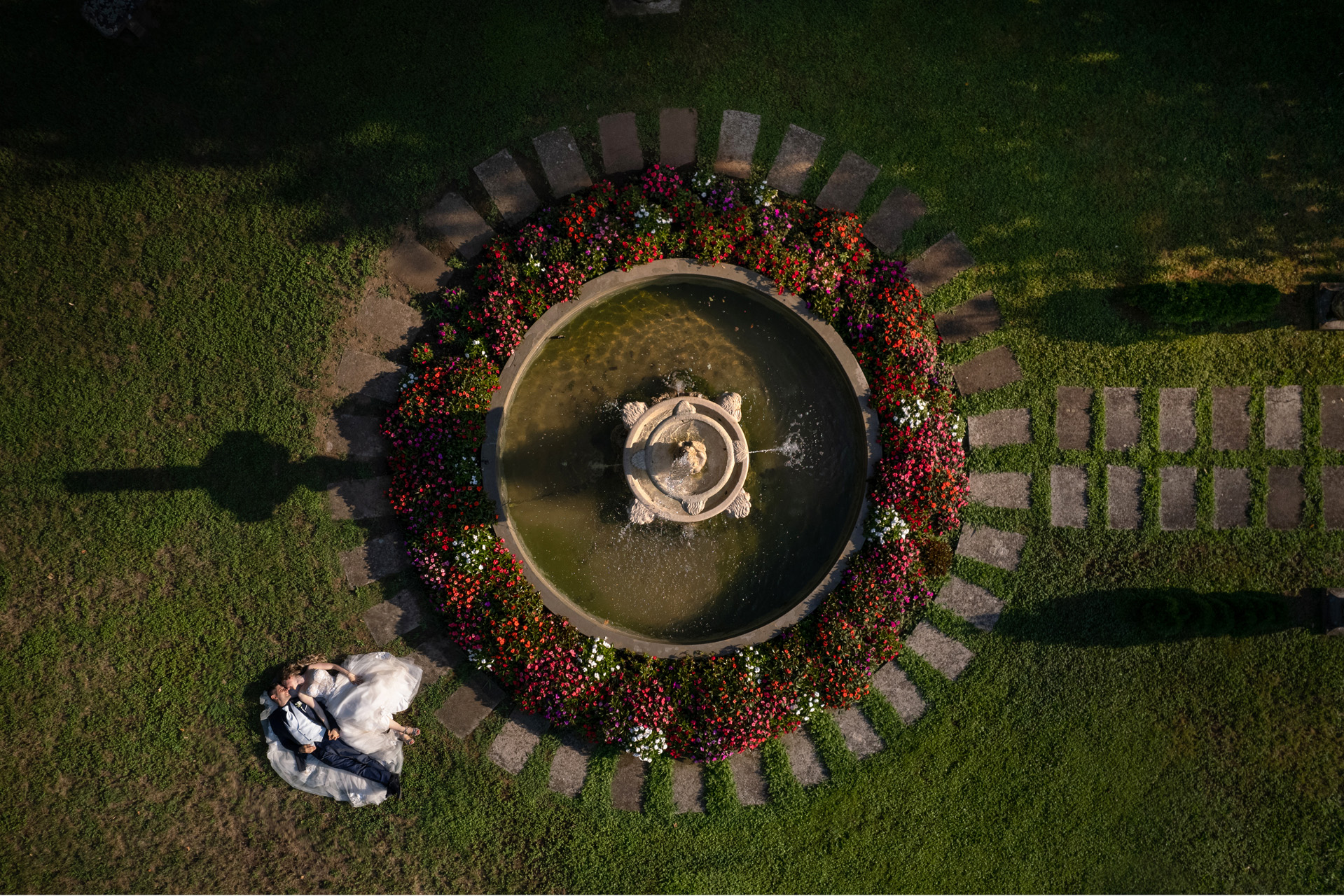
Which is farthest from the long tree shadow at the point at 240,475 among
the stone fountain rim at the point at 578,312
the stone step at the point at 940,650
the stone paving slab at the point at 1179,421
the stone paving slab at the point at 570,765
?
the stone paving slab at the point at 1179,421

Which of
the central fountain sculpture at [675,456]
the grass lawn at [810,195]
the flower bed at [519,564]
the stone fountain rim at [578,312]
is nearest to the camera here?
the central fountain sculpture at [675,456]

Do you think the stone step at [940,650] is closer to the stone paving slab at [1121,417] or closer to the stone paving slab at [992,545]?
Answer: the stone paving slab at [992,545]

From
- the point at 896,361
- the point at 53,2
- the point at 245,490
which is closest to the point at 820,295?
the point at 896,361

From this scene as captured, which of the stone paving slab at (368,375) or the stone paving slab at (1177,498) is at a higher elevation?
the stone paving slab at (368,375)

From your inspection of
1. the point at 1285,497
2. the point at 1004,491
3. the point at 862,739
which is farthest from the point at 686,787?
the point at 1285,497

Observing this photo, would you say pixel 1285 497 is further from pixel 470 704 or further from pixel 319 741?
pixel 319 741

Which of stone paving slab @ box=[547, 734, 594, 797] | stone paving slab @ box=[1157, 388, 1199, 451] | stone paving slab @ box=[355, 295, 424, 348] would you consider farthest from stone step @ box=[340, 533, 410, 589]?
stone paving slab @ box=[1157, 388, 1199, 451]
